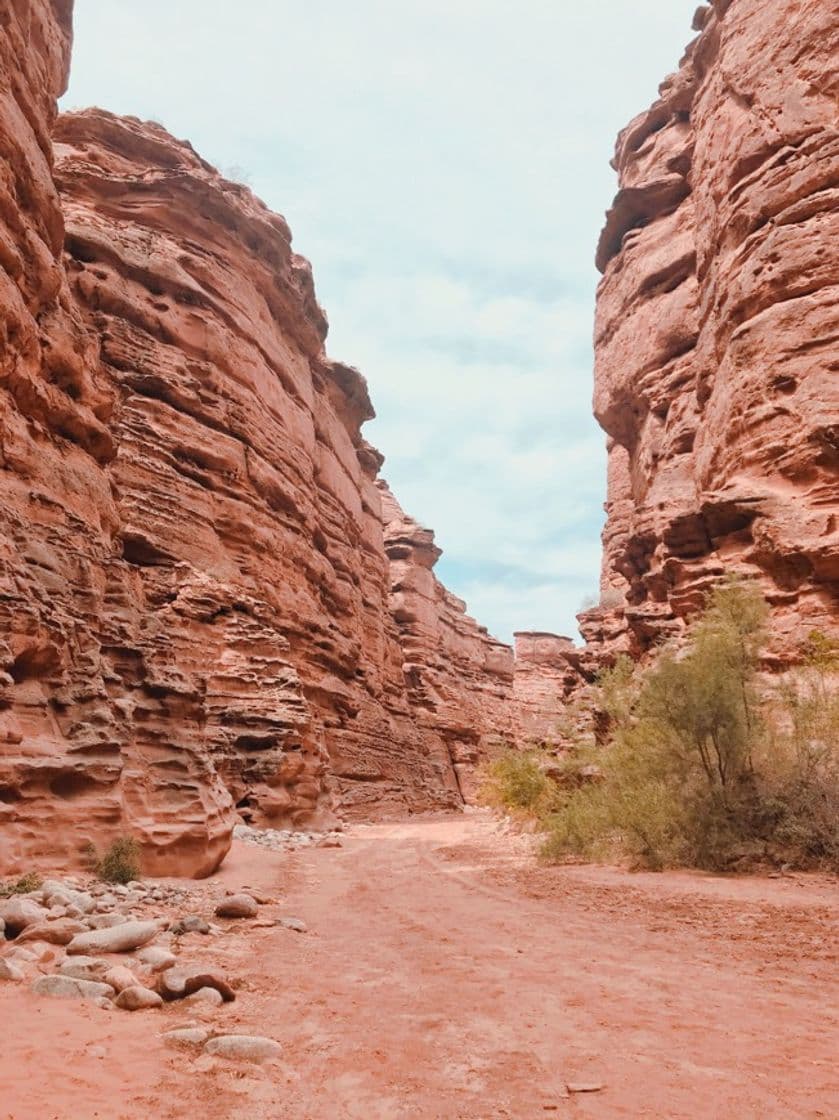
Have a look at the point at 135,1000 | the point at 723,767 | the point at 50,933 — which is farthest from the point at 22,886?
the point at 723,767

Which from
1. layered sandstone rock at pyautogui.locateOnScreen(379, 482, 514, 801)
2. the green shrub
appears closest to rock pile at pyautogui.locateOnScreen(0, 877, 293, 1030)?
the green shrub

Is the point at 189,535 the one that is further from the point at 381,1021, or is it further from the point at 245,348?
the point at 381,1021

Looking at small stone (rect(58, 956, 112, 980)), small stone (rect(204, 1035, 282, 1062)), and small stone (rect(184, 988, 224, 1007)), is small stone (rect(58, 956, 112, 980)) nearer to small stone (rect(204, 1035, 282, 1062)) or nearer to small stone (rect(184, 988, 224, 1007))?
small stone (rect(184, 988, 224, 1007))

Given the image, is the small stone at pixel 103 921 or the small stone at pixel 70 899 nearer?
the small stone at pixel 103 921

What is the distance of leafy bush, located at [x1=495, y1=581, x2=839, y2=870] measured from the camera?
10.5 m

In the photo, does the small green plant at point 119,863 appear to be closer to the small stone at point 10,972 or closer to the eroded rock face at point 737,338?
the small stone at point 10,972

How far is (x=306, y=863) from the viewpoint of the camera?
46.1 ft

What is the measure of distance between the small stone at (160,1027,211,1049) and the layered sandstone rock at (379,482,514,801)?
142 feet

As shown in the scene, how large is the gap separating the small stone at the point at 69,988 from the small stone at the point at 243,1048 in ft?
3.42

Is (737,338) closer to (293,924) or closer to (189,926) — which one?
(293,924)

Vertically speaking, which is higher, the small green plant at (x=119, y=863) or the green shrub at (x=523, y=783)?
the green shrub at (x=523, y=783)

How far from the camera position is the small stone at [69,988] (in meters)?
4.27

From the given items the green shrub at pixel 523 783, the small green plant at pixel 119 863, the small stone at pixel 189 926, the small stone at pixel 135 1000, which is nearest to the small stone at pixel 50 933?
the small stone at pixel 189 926

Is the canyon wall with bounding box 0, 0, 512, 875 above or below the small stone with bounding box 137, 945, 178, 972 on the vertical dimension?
above
